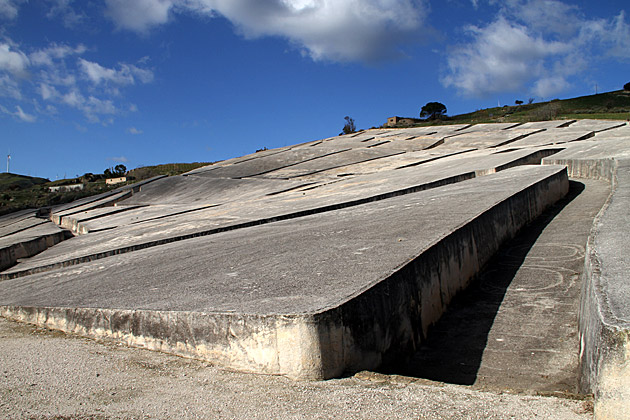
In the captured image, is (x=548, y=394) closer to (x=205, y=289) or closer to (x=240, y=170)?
(x=205, y=289)

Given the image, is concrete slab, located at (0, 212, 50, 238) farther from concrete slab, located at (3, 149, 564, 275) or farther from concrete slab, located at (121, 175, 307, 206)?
concrete slab, located at (121, 175, 307, 206)

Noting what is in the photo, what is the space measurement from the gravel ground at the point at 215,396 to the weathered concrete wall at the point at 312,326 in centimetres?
8

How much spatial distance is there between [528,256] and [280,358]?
2892 millimetres

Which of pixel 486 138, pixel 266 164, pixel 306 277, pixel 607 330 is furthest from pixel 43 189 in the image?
pixel 607 330

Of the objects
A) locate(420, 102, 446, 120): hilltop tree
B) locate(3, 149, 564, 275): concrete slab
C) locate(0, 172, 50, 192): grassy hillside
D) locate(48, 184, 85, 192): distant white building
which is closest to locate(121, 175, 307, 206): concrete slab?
locate(3, 149, 564, 275): concrete slab

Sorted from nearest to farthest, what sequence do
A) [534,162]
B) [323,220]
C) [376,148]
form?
[323,220]
[534,162]
[376,148]

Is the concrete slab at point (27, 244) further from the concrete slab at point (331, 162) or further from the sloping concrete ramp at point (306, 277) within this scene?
the concrete slab at point (331, 162)

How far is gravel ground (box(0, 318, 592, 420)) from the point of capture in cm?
190

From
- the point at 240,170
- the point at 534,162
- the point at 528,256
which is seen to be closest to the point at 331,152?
the point at 240,170

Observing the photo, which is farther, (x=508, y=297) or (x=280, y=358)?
(x=508, y=297)

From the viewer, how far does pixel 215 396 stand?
2.09 metres

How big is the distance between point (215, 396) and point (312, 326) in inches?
18.5

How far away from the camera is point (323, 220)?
5559 mm

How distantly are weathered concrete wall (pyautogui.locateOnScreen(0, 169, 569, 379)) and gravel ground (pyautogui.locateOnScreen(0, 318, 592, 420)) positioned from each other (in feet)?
0.26
